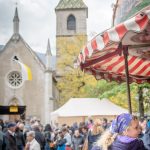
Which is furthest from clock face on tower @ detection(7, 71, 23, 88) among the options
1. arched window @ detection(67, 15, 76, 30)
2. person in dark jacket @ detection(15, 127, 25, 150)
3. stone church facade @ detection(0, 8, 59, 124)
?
person in dark jacket @ detection(15, 127, 25, 150)

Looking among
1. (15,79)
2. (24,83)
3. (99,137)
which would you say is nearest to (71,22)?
(15,79)

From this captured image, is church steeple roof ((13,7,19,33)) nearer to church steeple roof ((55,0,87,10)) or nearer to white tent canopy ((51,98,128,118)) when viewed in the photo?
church steeple roof ((55,0,87,10))

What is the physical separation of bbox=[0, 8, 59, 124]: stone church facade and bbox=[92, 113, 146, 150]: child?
43320 millimetres

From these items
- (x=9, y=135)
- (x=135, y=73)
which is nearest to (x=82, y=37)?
(x=9, y=135)

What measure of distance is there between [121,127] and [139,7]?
1.77 meters

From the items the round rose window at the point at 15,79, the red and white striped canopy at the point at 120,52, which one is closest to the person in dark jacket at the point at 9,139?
the red and white striped canopy at the point at 120,52

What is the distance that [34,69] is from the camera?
48.6 meters

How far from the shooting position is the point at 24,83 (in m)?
48.3

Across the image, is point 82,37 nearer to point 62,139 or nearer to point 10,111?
point 10,111

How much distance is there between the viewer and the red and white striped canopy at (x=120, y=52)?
469cm

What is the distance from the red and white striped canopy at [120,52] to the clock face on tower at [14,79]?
40.2m

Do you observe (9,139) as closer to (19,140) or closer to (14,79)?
(19,140)

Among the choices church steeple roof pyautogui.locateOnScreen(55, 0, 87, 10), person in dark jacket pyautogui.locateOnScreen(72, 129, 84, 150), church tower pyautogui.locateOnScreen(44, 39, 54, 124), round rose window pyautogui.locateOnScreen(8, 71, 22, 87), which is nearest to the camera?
person in dark jacket pyautogui.locateOnScreen(72, 129, 84, 150)

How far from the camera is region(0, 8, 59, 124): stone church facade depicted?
157 ft
